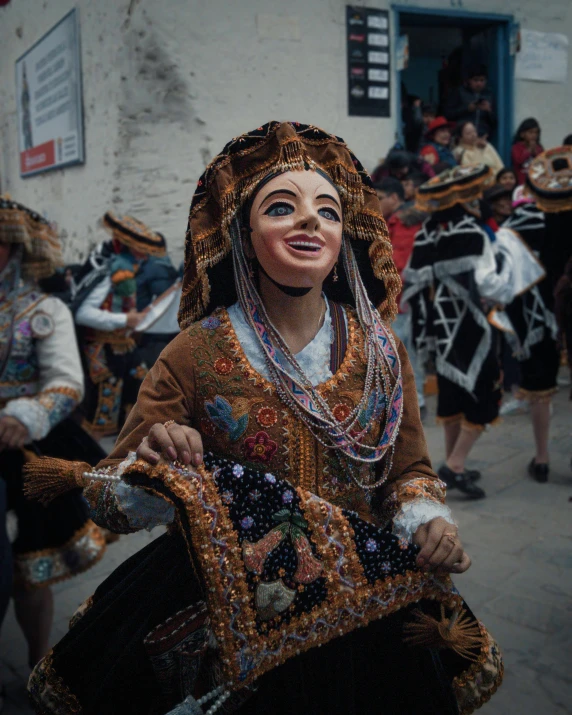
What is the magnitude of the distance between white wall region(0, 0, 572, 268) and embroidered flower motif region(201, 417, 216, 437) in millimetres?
5597

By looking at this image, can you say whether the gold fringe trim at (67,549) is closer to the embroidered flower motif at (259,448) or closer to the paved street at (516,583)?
the paved street at (516,583)

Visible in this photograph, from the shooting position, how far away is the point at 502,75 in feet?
30.4

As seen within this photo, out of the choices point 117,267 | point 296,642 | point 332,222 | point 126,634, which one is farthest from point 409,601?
point 117,267

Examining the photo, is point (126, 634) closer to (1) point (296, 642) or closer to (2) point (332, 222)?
(1) point (296, 642)

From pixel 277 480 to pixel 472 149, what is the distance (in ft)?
26.4

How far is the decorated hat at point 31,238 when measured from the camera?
9.31 feet

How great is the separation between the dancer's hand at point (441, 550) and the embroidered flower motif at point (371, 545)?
0.33 ft

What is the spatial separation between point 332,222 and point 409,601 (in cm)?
94

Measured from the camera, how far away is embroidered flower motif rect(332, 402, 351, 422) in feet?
5.73

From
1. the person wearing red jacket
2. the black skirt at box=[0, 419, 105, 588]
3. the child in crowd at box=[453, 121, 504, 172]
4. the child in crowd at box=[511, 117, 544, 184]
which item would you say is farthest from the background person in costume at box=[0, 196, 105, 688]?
the child in crowd at box=[511, 117, 544, 184]

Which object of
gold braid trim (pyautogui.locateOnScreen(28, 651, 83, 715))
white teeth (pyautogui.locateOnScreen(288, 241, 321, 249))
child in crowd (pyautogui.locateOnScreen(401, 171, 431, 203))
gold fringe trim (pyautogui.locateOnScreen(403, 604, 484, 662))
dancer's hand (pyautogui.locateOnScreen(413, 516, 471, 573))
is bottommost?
gold braid trim (pyautogui.locateOnScreen(28, 651, 83, 715))

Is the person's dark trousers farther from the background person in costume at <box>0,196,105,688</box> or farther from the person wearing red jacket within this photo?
the person wearing red jacket

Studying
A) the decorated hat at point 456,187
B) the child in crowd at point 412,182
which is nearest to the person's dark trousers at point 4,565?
the decorated hat at point 456,187

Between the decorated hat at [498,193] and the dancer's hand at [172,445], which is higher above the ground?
the decorated hat at [498,193]
